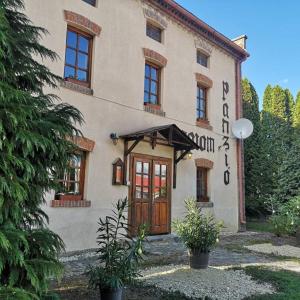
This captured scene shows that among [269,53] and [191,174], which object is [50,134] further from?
[269,53]

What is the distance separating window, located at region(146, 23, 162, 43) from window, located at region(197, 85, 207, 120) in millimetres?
2351

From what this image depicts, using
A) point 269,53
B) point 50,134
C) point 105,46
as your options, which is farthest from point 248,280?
point 269,53

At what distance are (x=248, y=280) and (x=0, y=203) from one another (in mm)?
4332

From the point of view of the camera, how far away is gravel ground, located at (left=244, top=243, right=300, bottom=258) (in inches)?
327

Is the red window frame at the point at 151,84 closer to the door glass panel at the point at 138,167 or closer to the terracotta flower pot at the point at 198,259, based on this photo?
the door glass panel at the point at 138,167

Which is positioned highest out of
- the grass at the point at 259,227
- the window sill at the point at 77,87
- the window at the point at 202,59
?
the window at the point at 202,59

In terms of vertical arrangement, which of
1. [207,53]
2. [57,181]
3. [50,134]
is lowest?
[57,181]

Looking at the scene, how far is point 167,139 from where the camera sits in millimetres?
9773

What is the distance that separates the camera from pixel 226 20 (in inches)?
455

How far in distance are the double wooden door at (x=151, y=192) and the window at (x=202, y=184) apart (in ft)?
5.78

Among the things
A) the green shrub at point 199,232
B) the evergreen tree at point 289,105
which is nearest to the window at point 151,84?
the green shrub at point 199,232

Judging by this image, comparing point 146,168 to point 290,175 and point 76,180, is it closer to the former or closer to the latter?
point 76,180

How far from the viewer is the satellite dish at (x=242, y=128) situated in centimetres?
1273

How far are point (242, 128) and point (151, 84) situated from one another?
436cm
